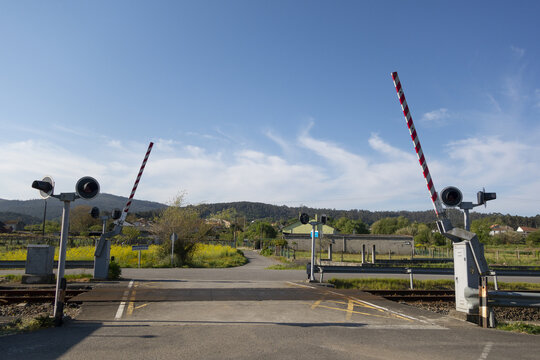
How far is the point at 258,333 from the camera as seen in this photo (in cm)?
707

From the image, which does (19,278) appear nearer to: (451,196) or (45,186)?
(45,186)

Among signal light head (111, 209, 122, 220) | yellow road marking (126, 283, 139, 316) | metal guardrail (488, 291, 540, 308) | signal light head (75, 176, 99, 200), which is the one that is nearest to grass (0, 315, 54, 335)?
yellow road marking (126, 283, 139, 316)

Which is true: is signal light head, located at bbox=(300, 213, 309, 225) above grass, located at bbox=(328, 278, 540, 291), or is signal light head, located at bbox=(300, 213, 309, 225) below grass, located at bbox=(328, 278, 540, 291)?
above

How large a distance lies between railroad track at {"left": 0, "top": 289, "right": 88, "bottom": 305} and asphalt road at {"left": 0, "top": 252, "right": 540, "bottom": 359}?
1.40 meters

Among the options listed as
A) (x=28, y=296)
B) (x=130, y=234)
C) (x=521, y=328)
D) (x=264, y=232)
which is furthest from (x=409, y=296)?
(x=264, y=232)

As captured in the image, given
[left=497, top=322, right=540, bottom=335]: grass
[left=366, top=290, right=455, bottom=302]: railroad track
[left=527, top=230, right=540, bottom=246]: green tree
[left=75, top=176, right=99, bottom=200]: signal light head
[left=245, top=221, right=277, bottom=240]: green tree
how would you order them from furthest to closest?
[left=245, top=221, right=277, bottom=240]: green tree < [left=527, top=230, right=540, bottom=246]: green tree < [left=366, top=290, right=455, bottom=302]: railroad track < [left=75, top=176, right=99, bottom=200]: signal light head < [left=497, top=322, right=540, bottom=335]: grass

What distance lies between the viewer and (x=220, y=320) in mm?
8250

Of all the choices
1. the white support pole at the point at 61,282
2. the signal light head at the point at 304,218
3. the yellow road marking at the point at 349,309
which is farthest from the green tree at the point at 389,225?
the white support pole at the point at 61,282

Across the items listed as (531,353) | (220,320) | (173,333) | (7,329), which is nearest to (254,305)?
(220,320)

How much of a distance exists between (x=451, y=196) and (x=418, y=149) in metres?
1.30

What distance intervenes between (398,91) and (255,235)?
8053 centimetres

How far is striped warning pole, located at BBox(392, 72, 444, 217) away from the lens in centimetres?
907

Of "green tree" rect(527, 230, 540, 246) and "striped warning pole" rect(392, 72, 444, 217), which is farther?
"green tree" rect(527, 230, 540, 246)

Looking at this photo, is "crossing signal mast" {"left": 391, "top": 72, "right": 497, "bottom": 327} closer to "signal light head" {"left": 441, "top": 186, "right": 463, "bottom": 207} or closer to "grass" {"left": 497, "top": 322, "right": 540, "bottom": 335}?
"signal light head" {"left": 441, "top": 186, "right": 463, "bottom": 207}
